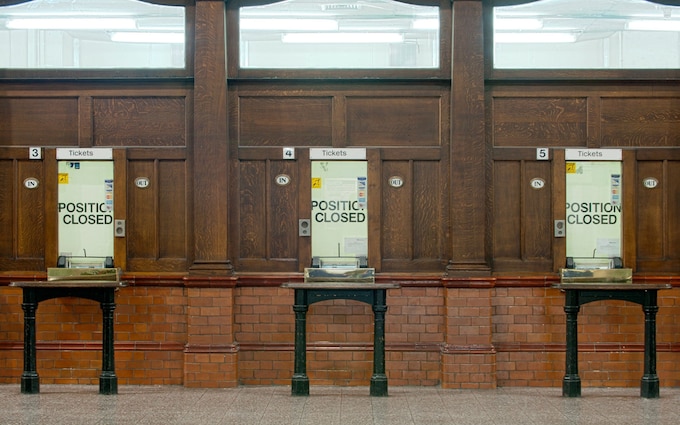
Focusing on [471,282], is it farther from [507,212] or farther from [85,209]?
[85,209]

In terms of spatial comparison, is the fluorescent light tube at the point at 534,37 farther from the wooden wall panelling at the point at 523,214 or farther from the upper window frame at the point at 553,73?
the wooden wall panelling at the point at 523,214

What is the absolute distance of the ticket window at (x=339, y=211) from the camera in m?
8.80

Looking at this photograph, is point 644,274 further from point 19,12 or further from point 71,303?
point 19,12

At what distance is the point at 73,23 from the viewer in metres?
8.91

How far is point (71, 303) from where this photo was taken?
29.0 ft

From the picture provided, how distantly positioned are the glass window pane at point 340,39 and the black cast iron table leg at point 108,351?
264 cm

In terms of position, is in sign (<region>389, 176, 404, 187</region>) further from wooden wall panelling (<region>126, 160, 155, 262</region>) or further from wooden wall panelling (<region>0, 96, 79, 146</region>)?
wooden wall panelling (<region>0, 96, 79, 146</region>)

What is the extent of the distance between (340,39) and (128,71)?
211cm

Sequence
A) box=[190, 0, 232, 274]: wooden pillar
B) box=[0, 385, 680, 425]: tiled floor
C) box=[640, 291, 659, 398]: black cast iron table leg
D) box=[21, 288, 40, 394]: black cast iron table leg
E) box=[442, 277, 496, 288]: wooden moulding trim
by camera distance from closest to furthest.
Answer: box=[0, 385, 680, 425]: tiled floor
box=[640, 291, 659, 398]: black cast iron table leg
box=[21, 288, 40, 394]: black cast iron table leg
box=[442, 277, 496, 288]: wooden moulding trim
box=[190, 0, 232, 274]: wooden pillar

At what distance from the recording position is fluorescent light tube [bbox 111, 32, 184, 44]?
29.1ft

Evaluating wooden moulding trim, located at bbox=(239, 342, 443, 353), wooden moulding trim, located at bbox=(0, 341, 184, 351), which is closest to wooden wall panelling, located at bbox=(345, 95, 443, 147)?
wooden moulding trim, located at bbox=(239, 342, 443, 353)

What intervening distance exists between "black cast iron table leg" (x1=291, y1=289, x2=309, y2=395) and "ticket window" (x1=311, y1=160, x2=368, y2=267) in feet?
2.72

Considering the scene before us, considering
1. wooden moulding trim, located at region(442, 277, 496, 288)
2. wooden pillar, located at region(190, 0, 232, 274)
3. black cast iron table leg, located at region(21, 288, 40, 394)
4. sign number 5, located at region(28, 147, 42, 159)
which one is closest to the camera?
black cast iron table leg, located at region(21, 288, 40, 394)

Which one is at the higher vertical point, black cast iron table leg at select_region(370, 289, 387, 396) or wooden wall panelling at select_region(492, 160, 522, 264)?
wooden wall panelling at select_region(492, 160, 522, 264)
